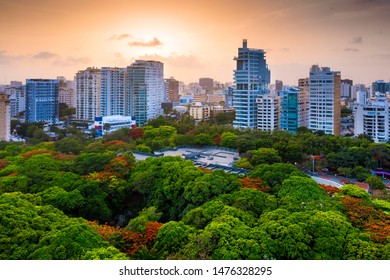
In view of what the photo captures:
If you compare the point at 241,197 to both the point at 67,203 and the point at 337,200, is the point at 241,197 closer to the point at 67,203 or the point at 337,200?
the point at 337,200

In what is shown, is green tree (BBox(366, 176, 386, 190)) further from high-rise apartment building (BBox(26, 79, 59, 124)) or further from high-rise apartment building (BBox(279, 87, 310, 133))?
high-rise apartment building (BBox(26, 79, 59, 124))

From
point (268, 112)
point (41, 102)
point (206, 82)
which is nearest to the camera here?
point (206, 82)

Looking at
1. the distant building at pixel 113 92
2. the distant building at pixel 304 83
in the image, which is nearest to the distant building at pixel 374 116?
the distant building at pixel 304 83

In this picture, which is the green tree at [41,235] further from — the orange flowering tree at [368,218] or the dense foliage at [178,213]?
the orange flowering tree at [368,218]

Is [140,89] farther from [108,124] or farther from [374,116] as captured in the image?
[374,116]

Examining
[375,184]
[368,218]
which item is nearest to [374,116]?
[375,184]

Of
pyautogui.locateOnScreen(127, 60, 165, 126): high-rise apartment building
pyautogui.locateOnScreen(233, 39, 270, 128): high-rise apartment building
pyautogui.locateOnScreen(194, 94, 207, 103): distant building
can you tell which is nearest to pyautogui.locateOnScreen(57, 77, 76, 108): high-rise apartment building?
pyautogui.locateOnScreen(127, 60, 165, 126): high-rise apartment building
